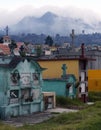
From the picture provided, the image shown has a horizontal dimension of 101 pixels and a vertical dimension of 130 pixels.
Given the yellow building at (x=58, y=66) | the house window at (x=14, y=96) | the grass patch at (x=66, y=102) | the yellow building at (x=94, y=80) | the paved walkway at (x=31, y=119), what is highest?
the yellow building at (x=58, y=66)

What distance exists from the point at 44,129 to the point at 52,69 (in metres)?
14.8

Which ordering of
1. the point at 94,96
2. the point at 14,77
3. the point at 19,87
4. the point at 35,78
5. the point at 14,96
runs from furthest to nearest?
the point at 94,96
the point at 35,78
the point at 19,87
the point at 14,77
the point at 14,96

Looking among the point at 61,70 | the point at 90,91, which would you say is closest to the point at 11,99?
the point at 61,70

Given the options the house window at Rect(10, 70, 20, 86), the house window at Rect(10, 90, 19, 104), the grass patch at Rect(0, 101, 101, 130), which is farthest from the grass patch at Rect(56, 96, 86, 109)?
the grass patch at Rect(0, 101, 101, 130)

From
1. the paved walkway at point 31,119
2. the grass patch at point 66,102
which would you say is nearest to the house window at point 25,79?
the paved walkway at point 31,119

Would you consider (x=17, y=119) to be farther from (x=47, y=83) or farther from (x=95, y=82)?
(x=95, y=82)

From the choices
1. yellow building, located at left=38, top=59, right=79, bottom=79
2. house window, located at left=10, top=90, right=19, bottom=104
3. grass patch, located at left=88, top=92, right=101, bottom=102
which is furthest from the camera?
grass patch, located at left=88, top=92, right=101, bottom=102

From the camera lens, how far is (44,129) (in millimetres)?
16234

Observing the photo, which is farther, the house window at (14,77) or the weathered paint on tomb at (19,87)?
the house window at (14,77)

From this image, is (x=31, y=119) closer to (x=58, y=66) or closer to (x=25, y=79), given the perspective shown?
(x=25, y=79)

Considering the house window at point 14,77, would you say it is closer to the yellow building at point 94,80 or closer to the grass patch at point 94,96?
the grass patch at point 94,96

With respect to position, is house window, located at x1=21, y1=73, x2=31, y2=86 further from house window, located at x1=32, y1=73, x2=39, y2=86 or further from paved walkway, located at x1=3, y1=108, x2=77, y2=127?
paved walkway, located at x1=3, y1=108, x2=77, y2=127

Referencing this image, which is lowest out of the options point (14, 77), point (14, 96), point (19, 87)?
point (14, 96)

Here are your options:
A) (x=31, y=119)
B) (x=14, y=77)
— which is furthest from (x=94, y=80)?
(x=31, y=119)
